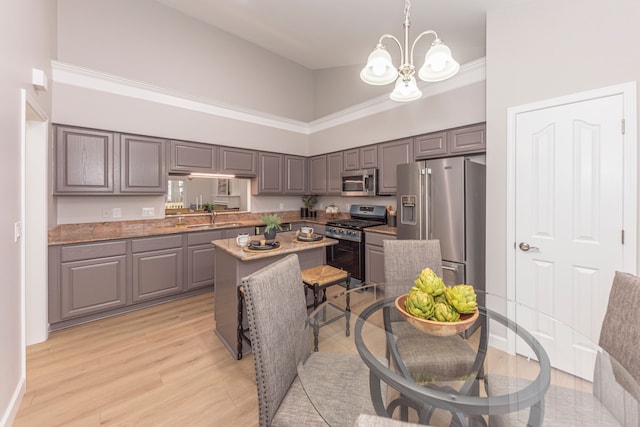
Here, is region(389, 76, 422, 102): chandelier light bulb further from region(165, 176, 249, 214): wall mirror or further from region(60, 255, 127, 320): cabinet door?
region(165, 176, 249, 214): wall mirror

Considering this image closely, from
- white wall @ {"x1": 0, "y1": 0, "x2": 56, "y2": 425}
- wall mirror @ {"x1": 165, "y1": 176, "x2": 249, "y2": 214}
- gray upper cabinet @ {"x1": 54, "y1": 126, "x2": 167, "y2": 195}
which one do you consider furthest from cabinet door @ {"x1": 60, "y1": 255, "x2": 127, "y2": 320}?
wall mirror @ {"x1": 165, "y1": 176, "x2": 249, "y2": 214}

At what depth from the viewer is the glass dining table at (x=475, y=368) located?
980 mm

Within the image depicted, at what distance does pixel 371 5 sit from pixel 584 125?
2.17m

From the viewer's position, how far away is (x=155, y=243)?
3227 millimetres

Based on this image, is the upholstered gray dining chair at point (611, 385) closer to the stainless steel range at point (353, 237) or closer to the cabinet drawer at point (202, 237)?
the stainless steel range at point (353, 237)

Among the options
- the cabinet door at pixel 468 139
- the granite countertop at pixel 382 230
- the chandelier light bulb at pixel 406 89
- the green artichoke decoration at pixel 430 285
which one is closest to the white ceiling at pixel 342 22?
the cabinet door at pixel 468 139

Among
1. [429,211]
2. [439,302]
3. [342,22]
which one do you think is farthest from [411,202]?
[342,22]

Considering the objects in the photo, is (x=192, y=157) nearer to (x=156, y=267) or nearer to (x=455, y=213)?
(x=156, y=267)

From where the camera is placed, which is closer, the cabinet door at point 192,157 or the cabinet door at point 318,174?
the cabinet door at point 192,157

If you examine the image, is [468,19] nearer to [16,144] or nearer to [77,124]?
[16,144]

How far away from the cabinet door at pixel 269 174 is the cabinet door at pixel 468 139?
283 centimetres

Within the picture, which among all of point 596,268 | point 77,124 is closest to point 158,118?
point 77,124

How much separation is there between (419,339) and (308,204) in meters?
3.95

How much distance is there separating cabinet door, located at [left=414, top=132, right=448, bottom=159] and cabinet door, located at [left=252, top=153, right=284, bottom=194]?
7.83 ft
